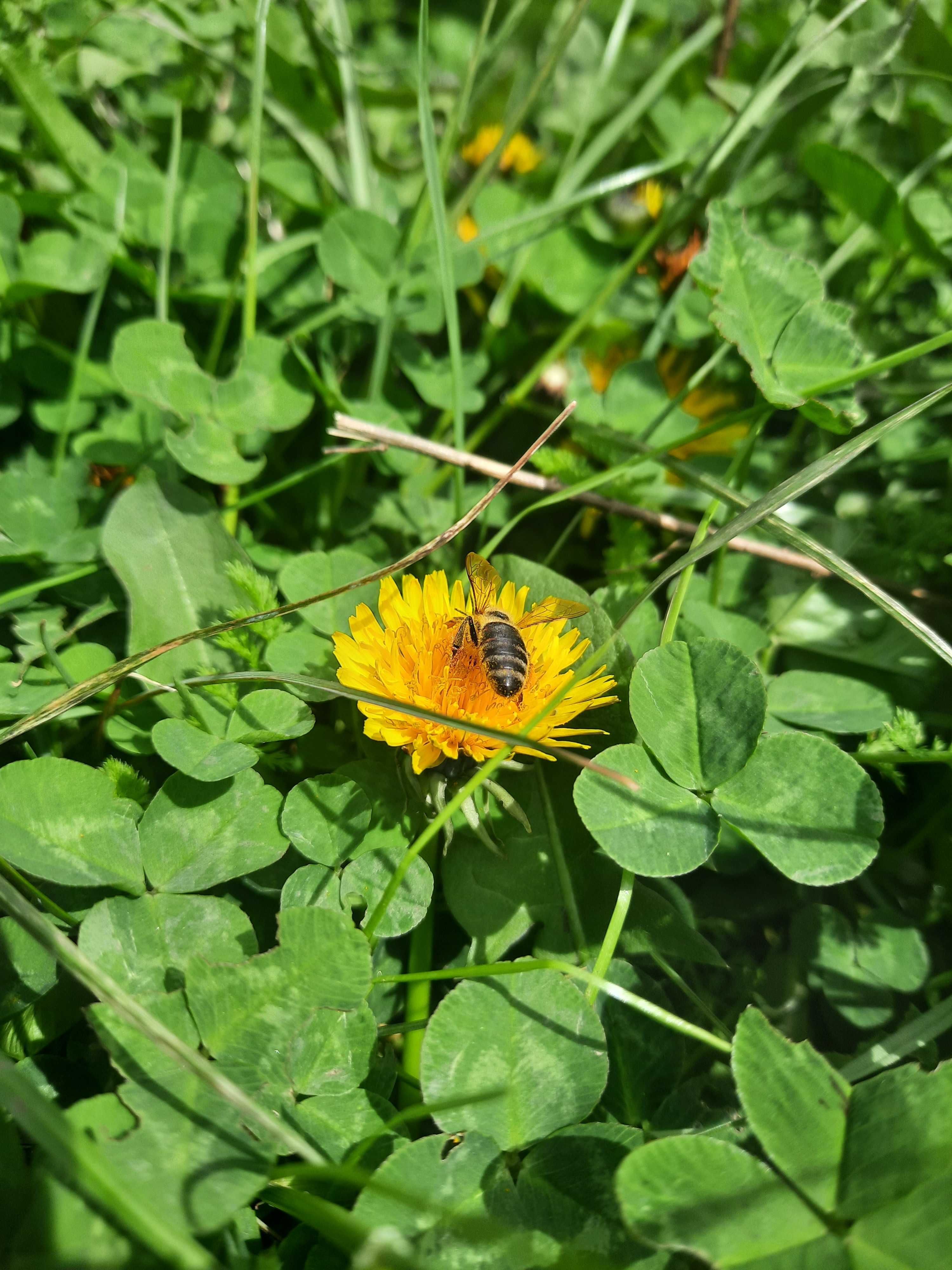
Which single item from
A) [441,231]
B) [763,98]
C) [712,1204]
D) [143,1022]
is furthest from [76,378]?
[712,1204]

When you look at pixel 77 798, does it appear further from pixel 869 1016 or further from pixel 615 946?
pixel 869 1016

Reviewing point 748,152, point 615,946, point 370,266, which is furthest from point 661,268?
point 615,946

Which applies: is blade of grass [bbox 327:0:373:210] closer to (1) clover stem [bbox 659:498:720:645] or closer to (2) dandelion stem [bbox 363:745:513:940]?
(1) clover stem [bbox 659:498:720:645]

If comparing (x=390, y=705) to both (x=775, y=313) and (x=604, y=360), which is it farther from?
(x=604, y=360)

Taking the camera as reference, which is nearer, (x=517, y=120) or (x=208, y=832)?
(x=208, y=832)

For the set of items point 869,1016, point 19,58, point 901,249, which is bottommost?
point 869,1016
